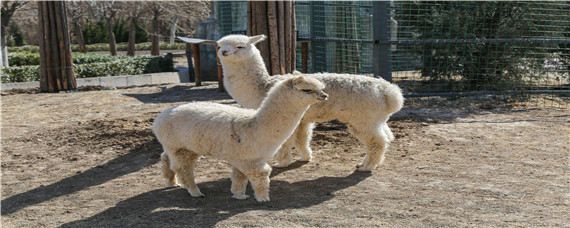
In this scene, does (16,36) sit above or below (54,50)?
above

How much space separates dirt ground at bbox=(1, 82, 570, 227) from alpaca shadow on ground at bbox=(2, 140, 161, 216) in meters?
0.02

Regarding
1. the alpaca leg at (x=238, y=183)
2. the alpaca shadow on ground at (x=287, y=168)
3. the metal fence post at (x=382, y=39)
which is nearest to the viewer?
the alpaca leg at (x=238, y=183)

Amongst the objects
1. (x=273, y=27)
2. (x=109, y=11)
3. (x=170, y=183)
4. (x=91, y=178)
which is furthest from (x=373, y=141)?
(x=109, y=11)

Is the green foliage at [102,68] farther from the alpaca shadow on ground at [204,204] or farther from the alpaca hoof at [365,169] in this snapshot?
the alpaca hoof at [365,169]

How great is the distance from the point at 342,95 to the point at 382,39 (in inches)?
156

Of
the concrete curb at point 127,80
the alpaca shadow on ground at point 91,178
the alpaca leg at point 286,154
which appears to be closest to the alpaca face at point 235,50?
the alpaca leg at point 286,154

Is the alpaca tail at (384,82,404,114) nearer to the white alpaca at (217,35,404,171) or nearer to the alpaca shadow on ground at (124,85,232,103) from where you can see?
the white alpaca at (217,35,404,171)

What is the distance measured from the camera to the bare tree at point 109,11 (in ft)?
96.8

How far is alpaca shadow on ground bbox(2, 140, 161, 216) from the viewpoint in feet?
16.7

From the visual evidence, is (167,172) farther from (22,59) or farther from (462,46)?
(22,59)

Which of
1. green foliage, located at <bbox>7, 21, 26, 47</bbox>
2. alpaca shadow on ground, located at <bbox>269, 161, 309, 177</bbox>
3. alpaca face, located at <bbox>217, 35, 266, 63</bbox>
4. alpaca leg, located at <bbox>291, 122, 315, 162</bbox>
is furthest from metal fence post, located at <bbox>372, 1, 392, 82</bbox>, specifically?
green foliage, located at <bbox>7, 21, 26, 47</bbox>

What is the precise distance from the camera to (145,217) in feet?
14.4

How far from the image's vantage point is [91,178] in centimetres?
589

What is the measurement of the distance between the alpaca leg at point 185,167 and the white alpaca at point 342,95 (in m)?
1.23
